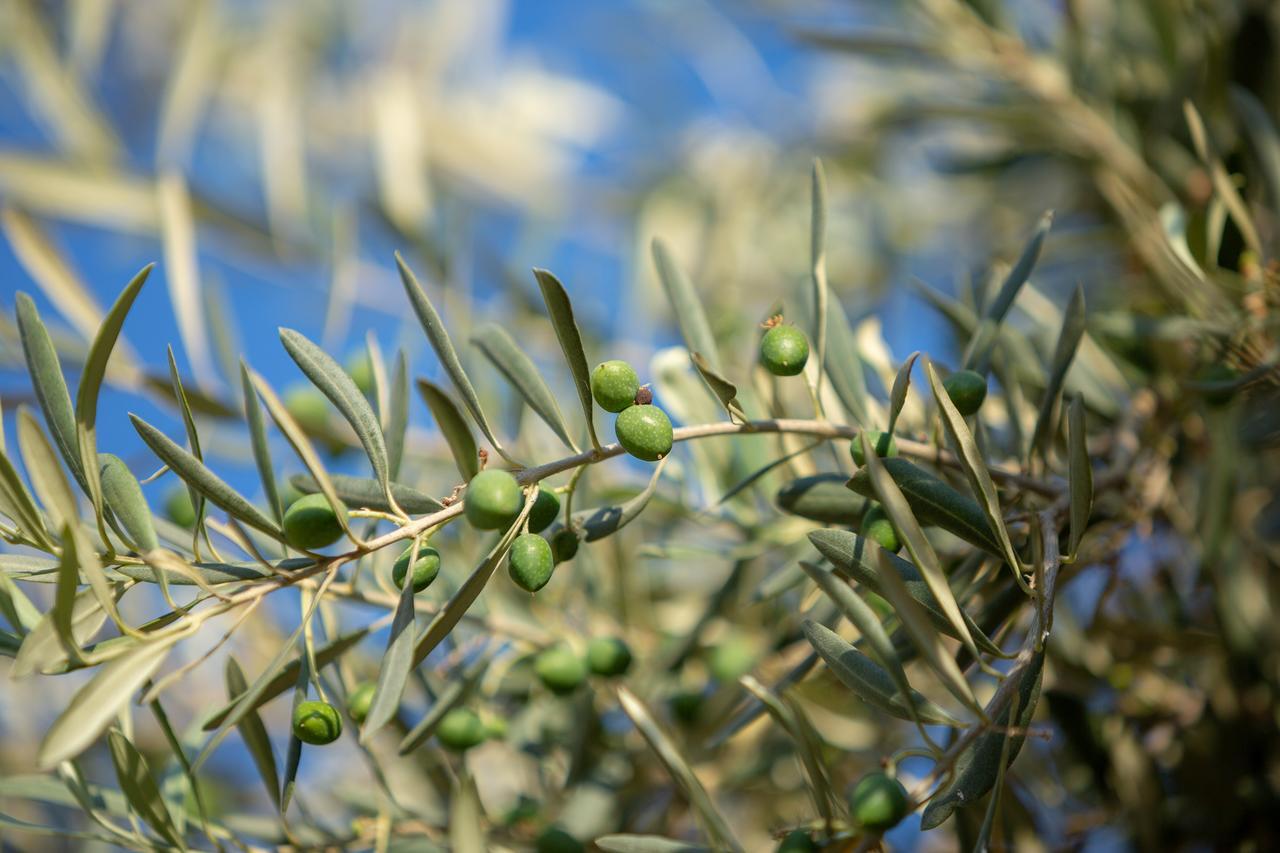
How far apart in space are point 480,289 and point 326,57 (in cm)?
129

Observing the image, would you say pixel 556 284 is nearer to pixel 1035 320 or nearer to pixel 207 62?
pixel 1035 320

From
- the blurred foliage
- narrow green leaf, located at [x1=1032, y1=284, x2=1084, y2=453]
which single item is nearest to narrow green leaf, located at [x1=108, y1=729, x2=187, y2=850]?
the blurred foliage

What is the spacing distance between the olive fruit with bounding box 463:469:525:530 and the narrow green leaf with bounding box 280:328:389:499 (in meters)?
0.10

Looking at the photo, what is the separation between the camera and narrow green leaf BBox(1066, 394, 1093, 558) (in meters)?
0.66

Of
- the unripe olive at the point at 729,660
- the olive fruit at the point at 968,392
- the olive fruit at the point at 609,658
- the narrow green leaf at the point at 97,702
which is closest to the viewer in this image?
the narrow green leaf at the point at 97,702

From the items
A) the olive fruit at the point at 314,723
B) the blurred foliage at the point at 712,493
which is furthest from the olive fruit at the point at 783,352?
the olive fruit at the point at 314,723

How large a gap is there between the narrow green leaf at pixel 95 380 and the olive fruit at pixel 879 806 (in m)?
0.52

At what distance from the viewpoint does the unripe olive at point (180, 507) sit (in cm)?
105

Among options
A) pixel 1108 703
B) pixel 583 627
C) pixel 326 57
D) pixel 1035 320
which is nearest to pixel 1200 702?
pixel 1108 703

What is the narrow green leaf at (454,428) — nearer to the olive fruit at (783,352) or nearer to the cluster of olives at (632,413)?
the cluster of olives at (632,413)

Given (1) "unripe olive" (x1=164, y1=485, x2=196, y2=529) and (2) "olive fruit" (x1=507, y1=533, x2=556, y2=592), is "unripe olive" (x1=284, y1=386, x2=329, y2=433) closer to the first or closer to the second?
(1) "unripe olive" (x1=164, y1=485, x2=196, y2=529)

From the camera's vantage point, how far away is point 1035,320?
1083mm

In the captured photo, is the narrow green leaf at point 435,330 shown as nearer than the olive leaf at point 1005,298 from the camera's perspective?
Yes

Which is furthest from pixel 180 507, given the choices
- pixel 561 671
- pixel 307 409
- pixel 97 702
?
pixel 97 702
